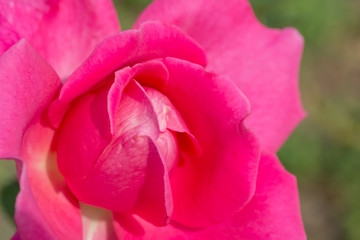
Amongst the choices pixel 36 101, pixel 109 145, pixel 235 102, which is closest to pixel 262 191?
pixel 235 102

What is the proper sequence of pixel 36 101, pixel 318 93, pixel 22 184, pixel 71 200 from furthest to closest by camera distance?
pixel 318 93 < pixel 71 200 < pixel 36 101 < pixel 22 184

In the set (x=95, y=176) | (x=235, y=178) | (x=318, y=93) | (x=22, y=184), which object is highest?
(x=22, y=184)

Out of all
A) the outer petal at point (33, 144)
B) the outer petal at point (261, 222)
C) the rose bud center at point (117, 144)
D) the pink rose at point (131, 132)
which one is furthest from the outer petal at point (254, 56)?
the outer petal at point (33, 144)

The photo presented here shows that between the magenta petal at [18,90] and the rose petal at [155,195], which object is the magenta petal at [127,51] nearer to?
the magenta petal at [18,90]

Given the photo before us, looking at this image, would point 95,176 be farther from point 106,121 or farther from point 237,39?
point 237,39

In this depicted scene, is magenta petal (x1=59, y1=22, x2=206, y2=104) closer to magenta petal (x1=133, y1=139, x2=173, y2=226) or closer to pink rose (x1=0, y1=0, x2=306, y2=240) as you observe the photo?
pink rose (x1=0, y1=0, x2=306, y2=240)

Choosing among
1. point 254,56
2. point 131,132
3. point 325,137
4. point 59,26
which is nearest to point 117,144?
point 131,132
